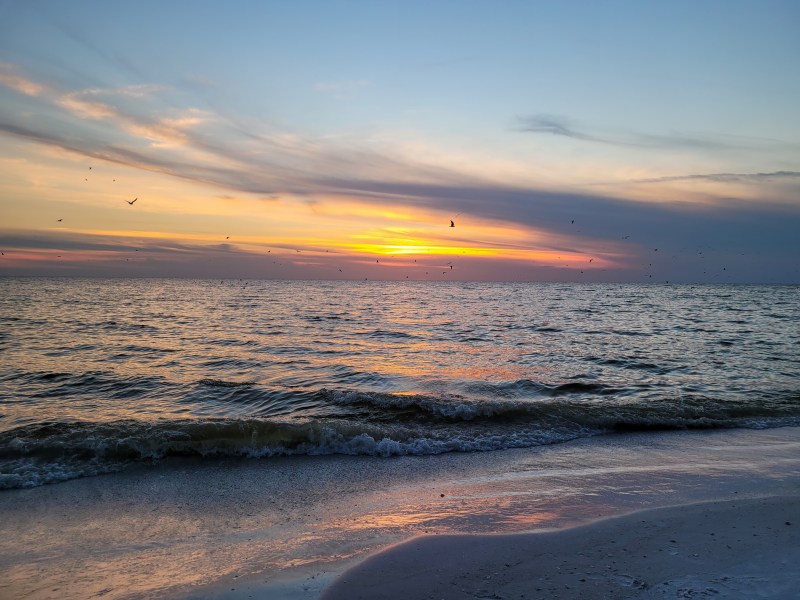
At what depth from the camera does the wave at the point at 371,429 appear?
1023 cm

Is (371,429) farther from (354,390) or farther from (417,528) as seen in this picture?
(417,528)

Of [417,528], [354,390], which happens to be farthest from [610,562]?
[354,390]

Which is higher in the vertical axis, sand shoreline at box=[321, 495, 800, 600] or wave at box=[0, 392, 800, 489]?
sand shoreline at box=[321, 495, 800, 600]

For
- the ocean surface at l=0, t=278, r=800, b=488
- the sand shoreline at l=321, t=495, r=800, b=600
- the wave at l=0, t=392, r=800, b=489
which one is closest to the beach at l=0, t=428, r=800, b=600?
the sand shoreline at l=321, t=495, r=800, b=600

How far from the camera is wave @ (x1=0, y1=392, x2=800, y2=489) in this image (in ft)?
33.6

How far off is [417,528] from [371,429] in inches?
200

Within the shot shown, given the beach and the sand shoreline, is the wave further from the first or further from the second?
the sand shoreline

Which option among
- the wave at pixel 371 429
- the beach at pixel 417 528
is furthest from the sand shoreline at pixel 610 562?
the wave at pixel 371 429

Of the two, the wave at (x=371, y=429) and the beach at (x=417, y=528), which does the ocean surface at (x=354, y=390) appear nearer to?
the wave at (x=371, y=429)

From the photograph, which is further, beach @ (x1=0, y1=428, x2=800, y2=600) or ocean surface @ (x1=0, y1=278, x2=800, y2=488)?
ocean surface @ (x1=0, y1=278, x2=800, y2=488)

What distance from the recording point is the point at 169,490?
8602mm

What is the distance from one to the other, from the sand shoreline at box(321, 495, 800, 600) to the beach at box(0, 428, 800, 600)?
2cm

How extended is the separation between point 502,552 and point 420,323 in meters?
31.1

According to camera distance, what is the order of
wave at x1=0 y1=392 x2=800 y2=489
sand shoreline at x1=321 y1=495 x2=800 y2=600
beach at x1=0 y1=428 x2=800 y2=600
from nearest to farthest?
sand shoreline at x1=321 y1=495 x2=800 y2=600
beach at x1=0 y1=428 x2=800 y2=600
wave at x1=0 y1=392 x2=800 y2=489
